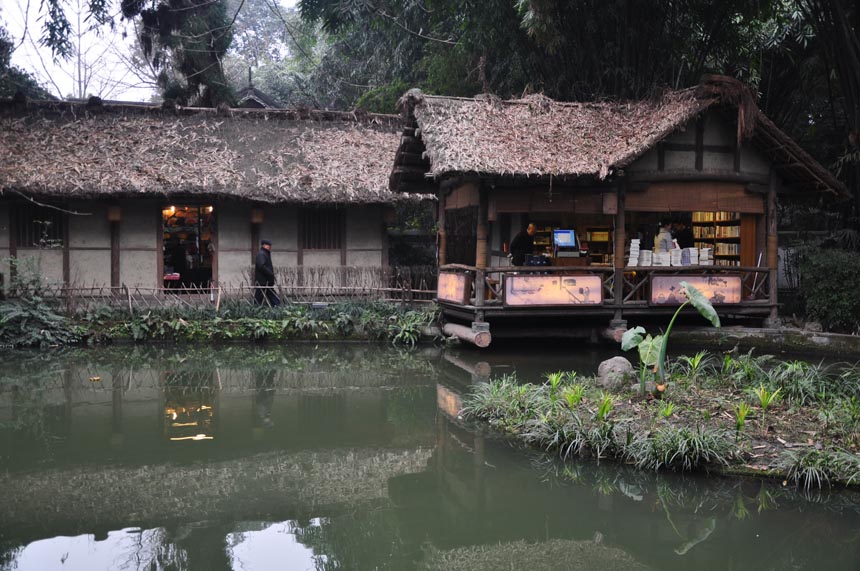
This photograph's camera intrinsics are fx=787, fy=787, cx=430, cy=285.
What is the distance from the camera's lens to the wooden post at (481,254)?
1371 cm

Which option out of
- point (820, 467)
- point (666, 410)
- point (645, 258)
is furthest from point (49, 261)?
point (820, 467)

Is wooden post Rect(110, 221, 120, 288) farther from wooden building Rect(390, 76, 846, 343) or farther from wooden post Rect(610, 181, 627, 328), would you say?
wooden post Rect(610, 181, 627, 328)

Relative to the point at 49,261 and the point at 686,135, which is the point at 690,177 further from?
the point at 49,261

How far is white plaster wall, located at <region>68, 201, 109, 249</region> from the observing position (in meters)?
17.5

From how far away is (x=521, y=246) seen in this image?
47.6 ft

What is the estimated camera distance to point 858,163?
15.0 m

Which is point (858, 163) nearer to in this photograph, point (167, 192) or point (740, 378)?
point (740, 378)

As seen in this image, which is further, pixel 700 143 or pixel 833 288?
pixel 700 143

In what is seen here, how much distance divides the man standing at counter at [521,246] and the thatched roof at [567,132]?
1.63 m

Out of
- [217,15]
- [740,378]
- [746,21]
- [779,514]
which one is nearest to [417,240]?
[217,15]

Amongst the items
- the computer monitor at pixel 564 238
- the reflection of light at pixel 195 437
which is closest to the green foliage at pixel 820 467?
the reflection of light at pixel 195 437

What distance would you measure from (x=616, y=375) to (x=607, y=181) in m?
5.38

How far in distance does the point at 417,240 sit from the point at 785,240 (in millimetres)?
10436

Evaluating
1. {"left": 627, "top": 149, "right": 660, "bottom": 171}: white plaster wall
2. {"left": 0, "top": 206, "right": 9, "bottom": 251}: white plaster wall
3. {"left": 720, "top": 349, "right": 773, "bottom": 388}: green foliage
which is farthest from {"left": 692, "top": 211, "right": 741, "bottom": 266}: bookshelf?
{"left": 0, "top": 206, "right": 9, "bottom": 251}: white plaster wall
